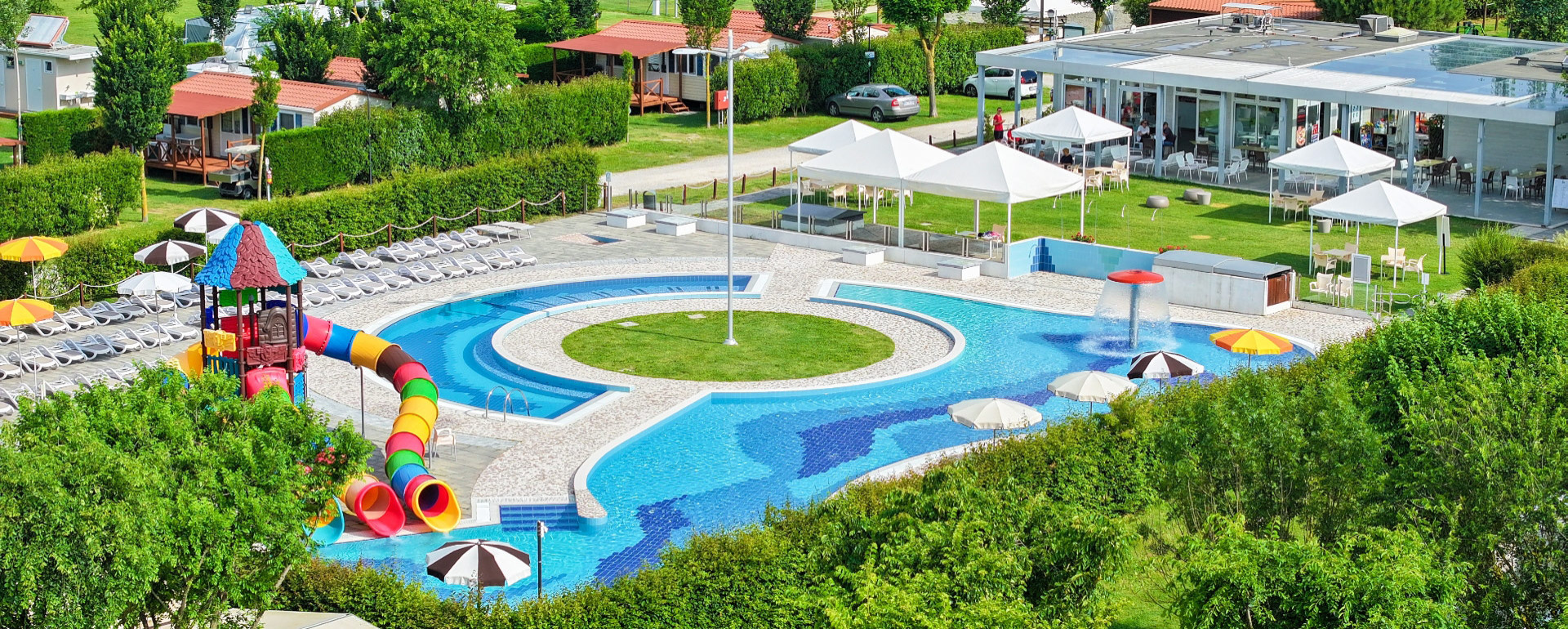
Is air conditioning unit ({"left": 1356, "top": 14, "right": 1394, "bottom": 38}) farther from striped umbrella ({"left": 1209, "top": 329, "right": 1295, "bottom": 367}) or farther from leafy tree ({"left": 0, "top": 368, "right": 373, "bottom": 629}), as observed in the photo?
leafy tree ({"left": 0, "top": 368, "right": 373, "bottom": 629})

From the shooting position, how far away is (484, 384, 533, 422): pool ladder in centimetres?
2462

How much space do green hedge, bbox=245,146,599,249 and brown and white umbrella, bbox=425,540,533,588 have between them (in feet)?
52.7

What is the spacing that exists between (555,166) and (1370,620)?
1095 inches

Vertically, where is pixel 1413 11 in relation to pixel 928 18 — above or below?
above

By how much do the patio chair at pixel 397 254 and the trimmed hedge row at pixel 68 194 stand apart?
6077 mm

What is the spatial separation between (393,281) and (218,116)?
1196 centimetres

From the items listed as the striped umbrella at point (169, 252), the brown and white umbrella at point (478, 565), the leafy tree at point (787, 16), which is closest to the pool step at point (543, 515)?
the brown and white umbrella at point (478, 565)

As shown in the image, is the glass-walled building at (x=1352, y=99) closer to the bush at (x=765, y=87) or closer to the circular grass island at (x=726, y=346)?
the bush at (x=765, y=87)

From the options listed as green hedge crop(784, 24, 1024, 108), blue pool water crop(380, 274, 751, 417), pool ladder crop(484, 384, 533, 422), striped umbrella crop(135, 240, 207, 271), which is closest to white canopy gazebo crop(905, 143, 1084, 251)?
blue pool water crop(380, 274, 751, 417)

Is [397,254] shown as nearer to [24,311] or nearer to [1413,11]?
[24,311]

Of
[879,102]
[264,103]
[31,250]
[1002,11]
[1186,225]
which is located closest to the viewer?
[31,250]

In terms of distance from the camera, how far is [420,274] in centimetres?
3288

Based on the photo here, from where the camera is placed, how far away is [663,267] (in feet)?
112

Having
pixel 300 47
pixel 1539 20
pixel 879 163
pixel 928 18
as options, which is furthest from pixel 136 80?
pixel 1539 20
